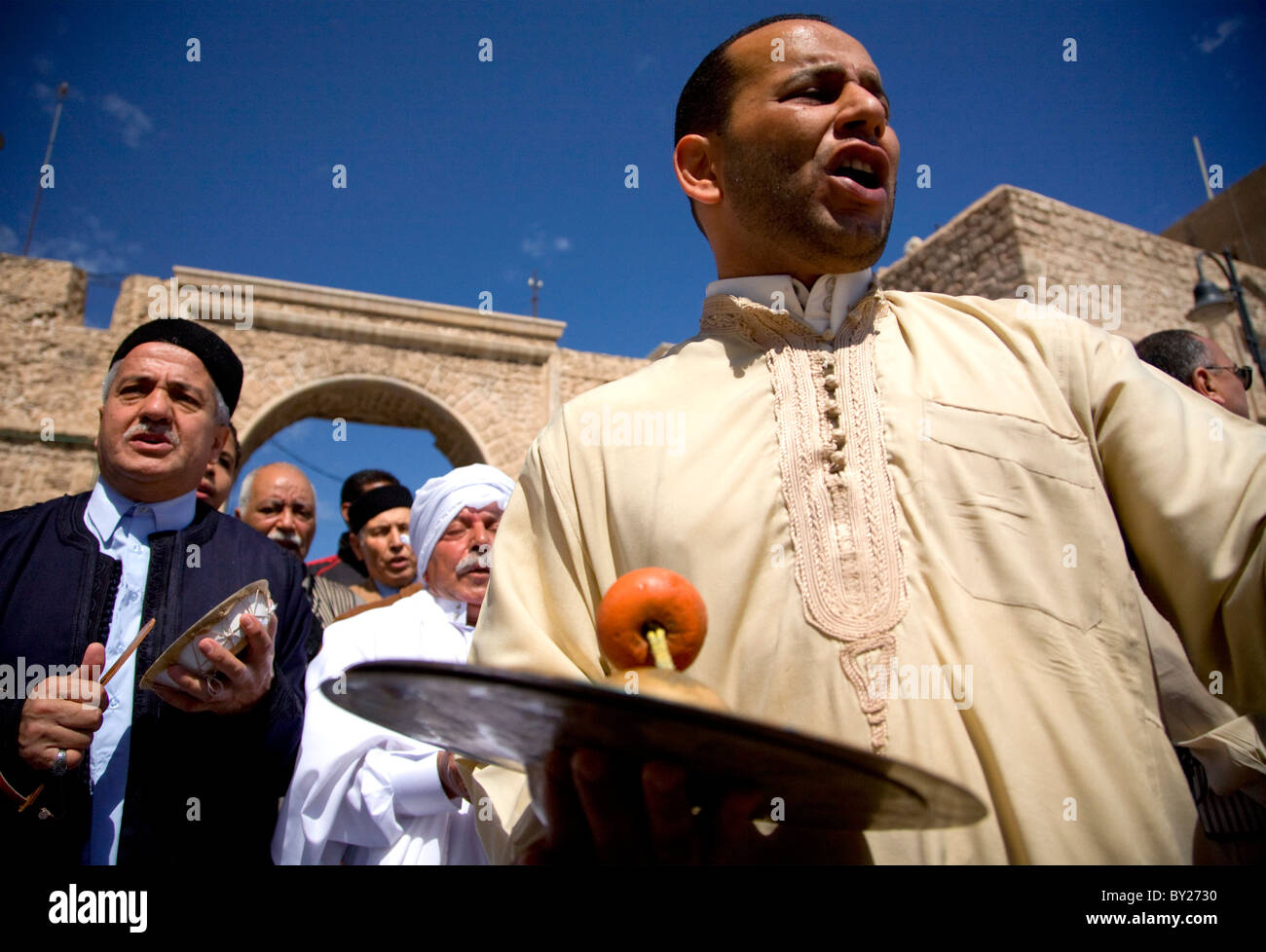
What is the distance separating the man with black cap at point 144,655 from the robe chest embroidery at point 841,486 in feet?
4.56

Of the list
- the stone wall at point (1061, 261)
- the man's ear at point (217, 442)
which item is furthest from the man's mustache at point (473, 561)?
the stone wall at point (1061, 261)

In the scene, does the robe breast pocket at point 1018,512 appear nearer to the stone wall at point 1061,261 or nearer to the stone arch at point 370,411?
the stone wall at point 1061,261

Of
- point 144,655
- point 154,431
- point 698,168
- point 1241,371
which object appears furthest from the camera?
point 1241,371

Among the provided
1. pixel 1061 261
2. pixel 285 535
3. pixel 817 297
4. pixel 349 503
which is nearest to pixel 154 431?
pixel 817 297

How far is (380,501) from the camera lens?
5.11 m

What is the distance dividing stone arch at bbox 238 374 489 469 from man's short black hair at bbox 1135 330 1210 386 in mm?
12351

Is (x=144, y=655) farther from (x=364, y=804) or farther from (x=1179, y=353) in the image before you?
(x=1179, y=353)

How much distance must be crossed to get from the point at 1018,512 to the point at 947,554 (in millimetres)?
135

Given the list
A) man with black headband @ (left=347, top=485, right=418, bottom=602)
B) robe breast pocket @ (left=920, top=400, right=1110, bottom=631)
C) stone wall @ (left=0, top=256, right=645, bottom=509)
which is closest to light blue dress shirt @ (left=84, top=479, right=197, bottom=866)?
robe breast pocket @ (left=920, top=400, right=1110, bottom=631)

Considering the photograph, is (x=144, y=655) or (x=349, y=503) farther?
(x=349, y=503)

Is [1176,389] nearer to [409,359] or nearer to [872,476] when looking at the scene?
[872,476]

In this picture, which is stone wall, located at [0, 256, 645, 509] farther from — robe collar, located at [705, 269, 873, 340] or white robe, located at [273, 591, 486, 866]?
robe collar, located at [705, 269, 873, 340]

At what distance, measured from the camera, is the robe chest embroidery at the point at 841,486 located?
122cm
